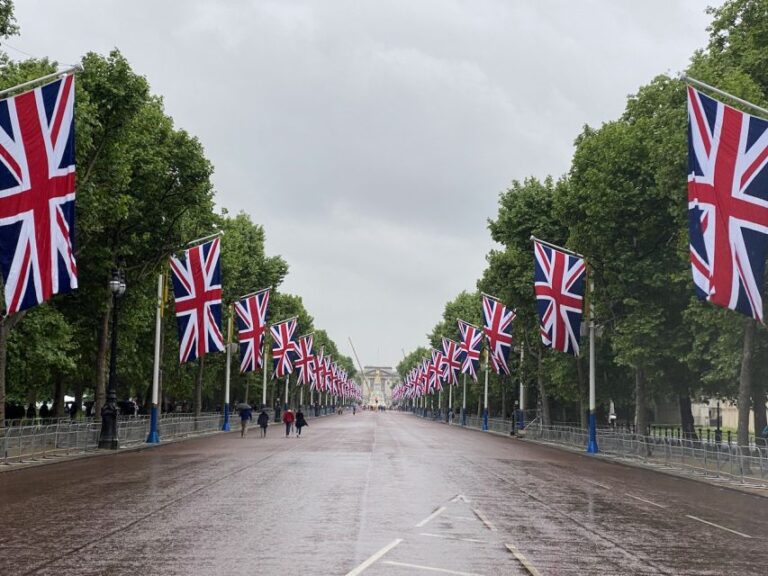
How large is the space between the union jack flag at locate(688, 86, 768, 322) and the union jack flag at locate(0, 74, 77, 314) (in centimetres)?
1440

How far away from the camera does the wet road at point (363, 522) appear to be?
1109 cm

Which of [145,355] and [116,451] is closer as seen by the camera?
[116,451]

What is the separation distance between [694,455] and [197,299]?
21431 mm

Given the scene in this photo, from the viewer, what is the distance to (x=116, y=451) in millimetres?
36000

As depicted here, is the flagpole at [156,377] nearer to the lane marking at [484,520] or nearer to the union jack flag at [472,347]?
the lane marking at [484,520]

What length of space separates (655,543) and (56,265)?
539 inches

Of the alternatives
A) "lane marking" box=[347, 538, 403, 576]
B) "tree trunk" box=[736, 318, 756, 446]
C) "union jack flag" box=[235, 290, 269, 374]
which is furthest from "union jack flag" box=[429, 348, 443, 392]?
"lane marking" box=[347, 538, 403, 576]

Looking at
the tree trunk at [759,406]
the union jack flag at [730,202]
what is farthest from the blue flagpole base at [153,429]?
the union jack flag at [730,202]

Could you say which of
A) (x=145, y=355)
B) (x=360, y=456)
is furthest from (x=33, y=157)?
(x=145, y=355)

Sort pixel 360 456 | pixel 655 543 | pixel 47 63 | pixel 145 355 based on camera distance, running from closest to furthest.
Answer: pixel 655 543 < pixel 360 456 < pixel 47 63 < pixel 145 355

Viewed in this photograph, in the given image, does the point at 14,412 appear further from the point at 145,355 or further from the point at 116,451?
the point at 116,451

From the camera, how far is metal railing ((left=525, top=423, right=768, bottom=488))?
28.6m

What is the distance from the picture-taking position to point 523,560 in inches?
453

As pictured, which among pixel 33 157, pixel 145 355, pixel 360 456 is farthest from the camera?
pixel 145 355
